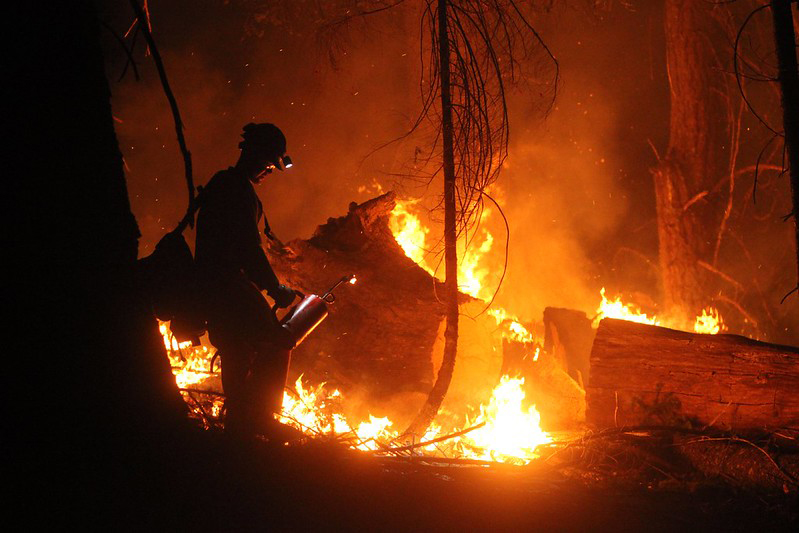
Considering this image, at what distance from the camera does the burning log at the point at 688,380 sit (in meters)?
4.43

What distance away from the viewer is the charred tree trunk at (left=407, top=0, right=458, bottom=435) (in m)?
4.98

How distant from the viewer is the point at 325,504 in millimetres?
2350

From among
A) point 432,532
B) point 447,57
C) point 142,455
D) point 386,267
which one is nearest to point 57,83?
point 142,455

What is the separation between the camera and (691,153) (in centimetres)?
920

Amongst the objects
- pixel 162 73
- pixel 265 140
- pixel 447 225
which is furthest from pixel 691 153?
pixel 162 73

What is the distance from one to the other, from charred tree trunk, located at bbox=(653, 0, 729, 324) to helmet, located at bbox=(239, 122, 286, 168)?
7685 millimetres

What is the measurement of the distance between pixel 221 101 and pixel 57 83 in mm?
10670

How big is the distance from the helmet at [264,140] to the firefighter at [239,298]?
0.91ft

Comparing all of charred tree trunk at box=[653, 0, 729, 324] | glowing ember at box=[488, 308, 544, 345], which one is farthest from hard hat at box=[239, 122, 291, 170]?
charred tree trunk at box=[653, 0, 729, 324]

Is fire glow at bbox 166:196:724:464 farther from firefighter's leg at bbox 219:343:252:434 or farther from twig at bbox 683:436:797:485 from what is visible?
twig at bbox 683:436:797:485

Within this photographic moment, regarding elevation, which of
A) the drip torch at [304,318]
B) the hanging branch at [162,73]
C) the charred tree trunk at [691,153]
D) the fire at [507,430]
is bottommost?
the fire at [507,430]

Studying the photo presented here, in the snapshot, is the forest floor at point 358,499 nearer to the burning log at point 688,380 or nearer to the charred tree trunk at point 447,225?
the burning log at point 688,380

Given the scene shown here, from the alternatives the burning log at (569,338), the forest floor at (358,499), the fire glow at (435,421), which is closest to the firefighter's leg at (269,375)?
the fire glow at (435,421)

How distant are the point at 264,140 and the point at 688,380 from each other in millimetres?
4239
